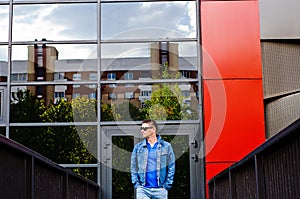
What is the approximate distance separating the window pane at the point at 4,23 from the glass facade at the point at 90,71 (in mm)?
20

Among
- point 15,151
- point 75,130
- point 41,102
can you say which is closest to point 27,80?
point 41,102

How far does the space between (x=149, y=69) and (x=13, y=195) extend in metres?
7.25

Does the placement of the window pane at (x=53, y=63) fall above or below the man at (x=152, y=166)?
above

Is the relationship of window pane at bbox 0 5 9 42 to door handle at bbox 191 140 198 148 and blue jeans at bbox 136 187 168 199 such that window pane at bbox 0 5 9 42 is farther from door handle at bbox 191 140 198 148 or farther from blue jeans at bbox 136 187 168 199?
blue jeans at bbox 136 187 168 199

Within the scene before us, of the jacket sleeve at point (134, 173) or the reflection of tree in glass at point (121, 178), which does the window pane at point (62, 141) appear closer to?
the reflection of tree in glass at point (121, 178)

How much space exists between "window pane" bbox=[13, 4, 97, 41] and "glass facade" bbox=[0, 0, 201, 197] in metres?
0.02

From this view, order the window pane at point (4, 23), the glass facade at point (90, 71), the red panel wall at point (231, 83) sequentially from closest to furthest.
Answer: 1. the red panel wall at point (231, 83)
2. the glass facade at point (90, 71)
3. the window pane at point (4, 23)

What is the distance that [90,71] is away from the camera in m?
11.8

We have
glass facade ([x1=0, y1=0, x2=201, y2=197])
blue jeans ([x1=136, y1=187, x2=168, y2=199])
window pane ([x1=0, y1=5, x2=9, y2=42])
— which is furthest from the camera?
window pane ([x1=0, y1=5, x2=9, y2=42])

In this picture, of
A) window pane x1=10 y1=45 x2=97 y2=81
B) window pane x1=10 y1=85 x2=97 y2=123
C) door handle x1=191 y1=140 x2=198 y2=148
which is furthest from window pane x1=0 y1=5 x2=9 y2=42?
door handle x1=191 y1=140 x2=198 y2=148

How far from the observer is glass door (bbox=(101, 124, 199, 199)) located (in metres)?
11.2

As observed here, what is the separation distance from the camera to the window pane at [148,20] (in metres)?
11.9

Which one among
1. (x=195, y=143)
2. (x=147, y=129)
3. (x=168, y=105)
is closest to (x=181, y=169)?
(x=195, y=143)

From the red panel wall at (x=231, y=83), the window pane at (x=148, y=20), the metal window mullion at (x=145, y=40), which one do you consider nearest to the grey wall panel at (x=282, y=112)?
the red panel wall at (x=231, y=83)
